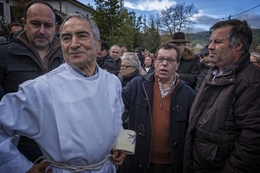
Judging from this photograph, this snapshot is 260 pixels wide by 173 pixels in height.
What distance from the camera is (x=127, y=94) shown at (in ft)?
8.41

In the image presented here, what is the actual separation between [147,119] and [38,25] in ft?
5.38

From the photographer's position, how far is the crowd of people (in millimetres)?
1388

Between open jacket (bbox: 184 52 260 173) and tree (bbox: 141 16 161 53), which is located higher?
tree (bbox: 141 16 161 53)

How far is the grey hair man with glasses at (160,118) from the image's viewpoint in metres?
2.33

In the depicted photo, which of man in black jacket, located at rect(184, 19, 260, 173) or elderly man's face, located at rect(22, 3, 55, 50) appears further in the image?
elderly man's face, located at rect(22, 3, 55, 50)

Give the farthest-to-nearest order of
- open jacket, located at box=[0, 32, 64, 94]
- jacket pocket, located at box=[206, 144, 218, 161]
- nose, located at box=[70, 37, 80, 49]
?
open jacket, located at box=[0, 32, 64, 94]
jacket pocket, located at box=[206, 144, 218, 161]
nose, located at box=[70, 37, 80, 49]

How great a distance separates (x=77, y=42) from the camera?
5.42 ft

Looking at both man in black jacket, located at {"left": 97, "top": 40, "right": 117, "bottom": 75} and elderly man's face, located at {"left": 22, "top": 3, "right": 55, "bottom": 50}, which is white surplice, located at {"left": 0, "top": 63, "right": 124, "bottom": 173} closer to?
elderly man's face, located at {"left": 22, "top": 3, "right": 55, "bottom": 50}

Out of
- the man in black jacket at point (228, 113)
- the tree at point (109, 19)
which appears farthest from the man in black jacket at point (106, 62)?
the tree at point (109, 19)

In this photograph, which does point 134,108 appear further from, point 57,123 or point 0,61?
point 0,61

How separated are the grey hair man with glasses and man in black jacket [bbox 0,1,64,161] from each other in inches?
41.6

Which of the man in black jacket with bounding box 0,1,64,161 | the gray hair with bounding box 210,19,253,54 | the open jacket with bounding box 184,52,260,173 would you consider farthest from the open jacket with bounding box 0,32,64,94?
the gray hair with bounding box 210,19,253,54

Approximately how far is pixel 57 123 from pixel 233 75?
1.63 meters

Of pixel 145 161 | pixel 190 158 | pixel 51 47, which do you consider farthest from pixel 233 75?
pixel 51 47
